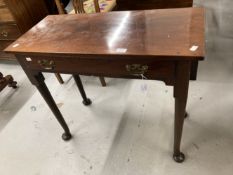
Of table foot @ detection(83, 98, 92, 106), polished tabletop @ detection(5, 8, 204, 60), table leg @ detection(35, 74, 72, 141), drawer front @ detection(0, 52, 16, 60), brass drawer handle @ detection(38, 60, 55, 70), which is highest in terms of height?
polished tabletop @ detection(5, 8, 204, 60)

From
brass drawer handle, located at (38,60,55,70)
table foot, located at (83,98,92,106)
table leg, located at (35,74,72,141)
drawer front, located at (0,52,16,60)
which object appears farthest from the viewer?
drawer front, located at (0,52,16,60)

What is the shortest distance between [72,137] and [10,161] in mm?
461

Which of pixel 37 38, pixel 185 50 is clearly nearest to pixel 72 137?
pixel 37 38

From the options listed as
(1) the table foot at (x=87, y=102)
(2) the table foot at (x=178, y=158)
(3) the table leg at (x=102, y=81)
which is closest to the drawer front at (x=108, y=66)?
(2) the table foot at (x=178, y=158)

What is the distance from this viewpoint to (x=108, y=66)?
902 mm

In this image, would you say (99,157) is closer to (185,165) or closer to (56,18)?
(185,165)

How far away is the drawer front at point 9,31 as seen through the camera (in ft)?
6.90

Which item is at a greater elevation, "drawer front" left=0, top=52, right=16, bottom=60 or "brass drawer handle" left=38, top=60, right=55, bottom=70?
"brass drawer handle" left=38, top=60, right=55, bottom=70

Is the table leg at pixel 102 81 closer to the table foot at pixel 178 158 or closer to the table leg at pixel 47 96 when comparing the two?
the table leg at pixel 47 96

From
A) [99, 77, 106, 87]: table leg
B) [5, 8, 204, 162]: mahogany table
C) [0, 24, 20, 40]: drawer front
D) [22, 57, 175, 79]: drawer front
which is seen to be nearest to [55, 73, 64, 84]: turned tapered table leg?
[99, 77, 106, 87]: table leg

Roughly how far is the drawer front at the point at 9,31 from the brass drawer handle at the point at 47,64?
132cm

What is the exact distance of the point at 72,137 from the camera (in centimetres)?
154

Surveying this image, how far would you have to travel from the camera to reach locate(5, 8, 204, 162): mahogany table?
0.80 meters

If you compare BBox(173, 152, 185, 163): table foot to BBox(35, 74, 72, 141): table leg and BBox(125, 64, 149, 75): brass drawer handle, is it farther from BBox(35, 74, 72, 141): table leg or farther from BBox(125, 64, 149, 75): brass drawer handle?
BBox(35, 74, 72, 141): table leg
